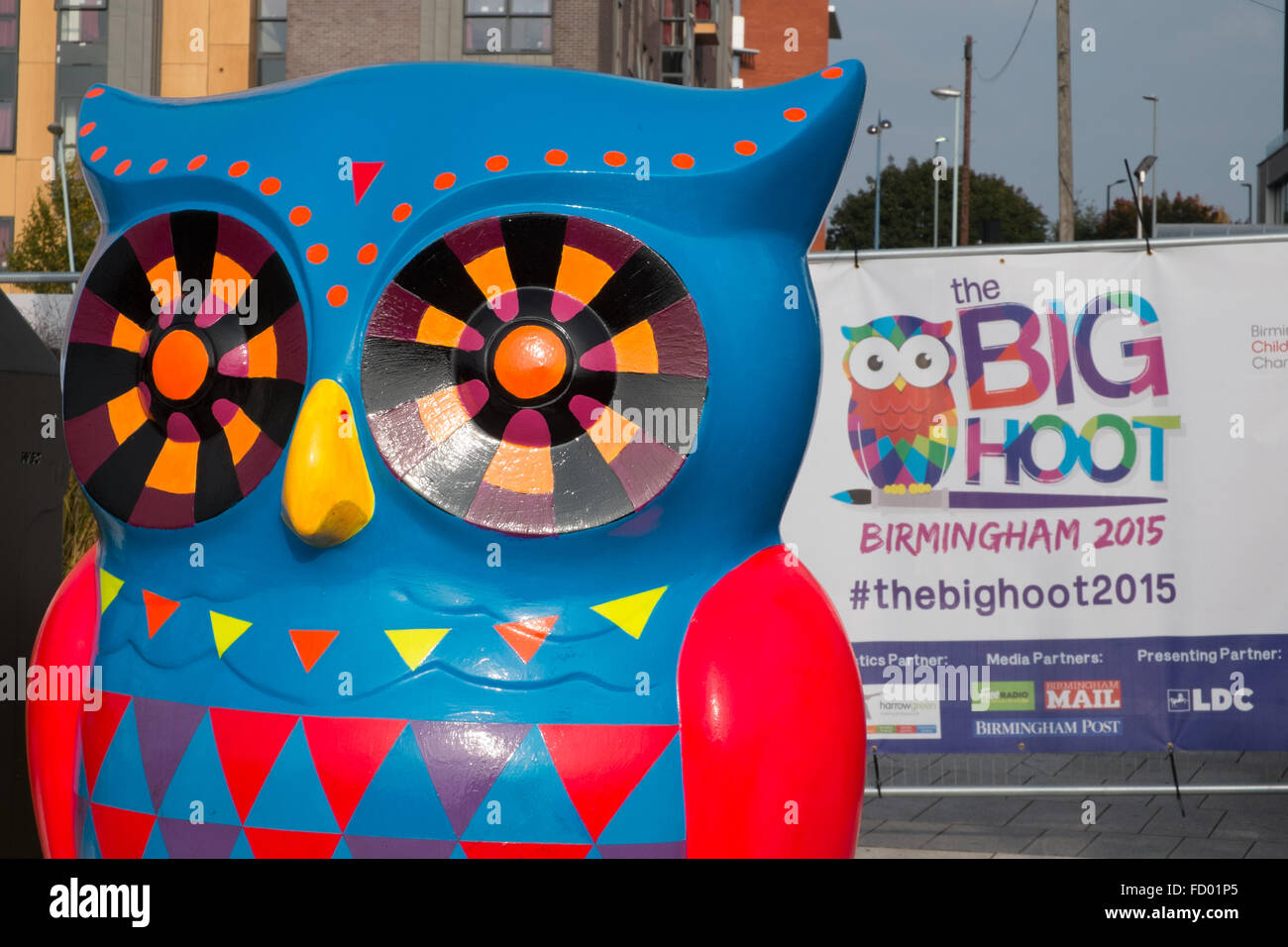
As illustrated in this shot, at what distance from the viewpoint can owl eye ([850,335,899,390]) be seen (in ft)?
20.3

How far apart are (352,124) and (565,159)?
48cm

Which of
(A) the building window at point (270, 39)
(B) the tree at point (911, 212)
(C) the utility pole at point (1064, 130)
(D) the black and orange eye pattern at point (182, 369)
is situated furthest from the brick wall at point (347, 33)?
(B) the tree at point (911, 212)

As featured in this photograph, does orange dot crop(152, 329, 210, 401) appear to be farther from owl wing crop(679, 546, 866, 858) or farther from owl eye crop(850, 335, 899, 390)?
owl eye crop(850, 335, 899, 390)

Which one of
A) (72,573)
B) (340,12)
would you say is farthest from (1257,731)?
(340,12)

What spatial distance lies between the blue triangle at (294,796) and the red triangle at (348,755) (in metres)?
0.02

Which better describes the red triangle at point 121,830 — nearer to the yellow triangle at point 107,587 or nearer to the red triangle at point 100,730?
the red triangle at point 100,730

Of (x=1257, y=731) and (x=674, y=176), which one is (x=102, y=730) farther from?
(x=1257, y=731)

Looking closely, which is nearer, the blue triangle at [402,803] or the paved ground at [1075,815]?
the blue triangle at [402,803]

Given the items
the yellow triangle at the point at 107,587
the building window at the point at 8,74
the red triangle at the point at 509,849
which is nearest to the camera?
the red triangle at the point at 509,849

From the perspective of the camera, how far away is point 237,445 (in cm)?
283

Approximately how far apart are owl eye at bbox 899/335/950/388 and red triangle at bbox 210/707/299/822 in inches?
159

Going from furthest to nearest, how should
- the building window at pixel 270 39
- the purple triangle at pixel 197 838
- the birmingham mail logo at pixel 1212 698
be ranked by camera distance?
the building window at pixel 270 39 → the birmingham mail logo at pixel 1212 698 → the purple triangle at pixel 197 838

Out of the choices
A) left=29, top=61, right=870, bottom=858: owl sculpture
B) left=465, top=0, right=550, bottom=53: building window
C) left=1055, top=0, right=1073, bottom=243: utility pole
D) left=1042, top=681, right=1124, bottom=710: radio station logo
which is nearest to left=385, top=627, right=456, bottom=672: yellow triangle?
left=29, top=61, right=870, bottom=858: owl sculpture

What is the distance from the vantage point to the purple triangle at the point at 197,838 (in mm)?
2723
